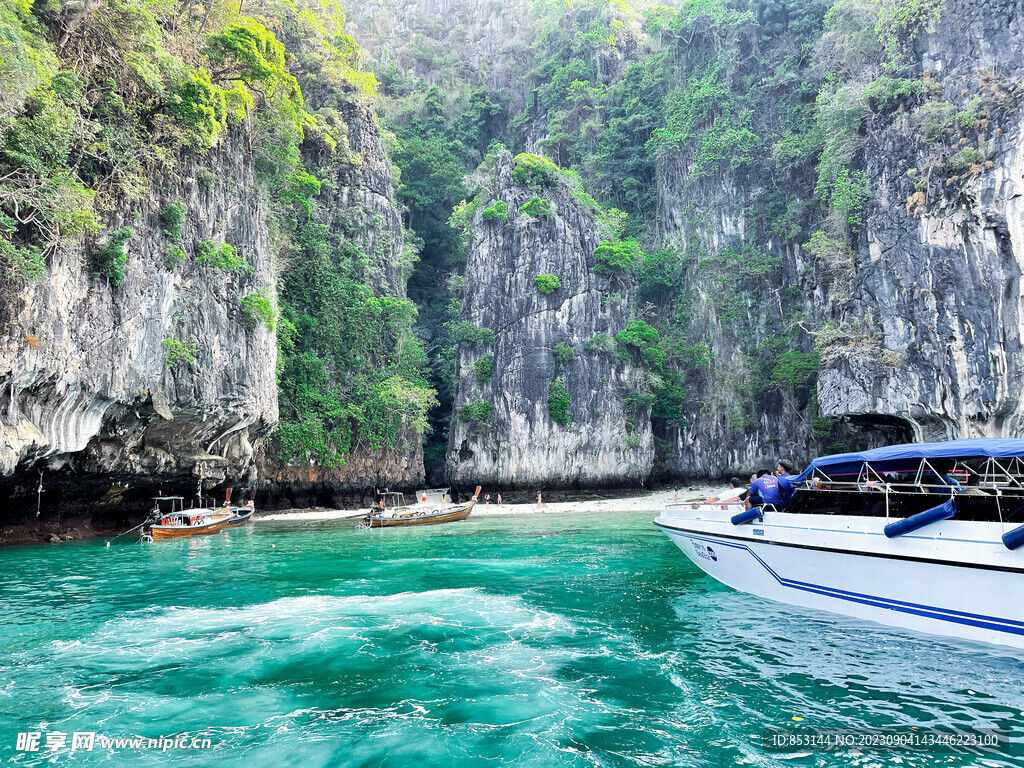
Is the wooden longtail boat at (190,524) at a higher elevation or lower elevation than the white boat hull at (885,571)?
lower

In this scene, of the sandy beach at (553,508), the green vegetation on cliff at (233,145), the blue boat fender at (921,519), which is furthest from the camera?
the sandy beach at (553,508)

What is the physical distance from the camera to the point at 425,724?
14.4 feet

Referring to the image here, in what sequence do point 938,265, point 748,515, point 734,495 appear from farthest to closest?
point 938,265, point 734,495, point 748,515

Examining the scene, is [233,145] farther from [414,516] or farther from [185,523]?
[414,516]

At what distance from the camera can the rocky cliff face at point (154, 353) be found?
37.3 ft

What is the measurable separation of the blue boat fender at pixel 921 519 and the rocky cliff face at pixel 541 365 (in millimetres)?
22733

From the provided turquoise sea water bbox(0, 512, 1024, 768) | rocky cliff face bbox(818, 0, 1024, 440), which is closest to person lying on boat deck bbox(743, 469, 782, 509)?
turquoise sea water bbox(0, 512, 1024, 768)

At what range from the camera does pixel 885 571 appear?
21.4 feet

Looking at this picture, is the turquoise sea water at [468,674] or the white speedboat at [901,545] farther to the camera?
the white speedboat at [901,545]

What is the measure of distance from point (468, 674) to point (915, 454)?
19.2ft

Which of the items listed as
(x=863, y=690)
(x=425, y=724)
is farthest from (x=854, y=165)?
(x=425, y=724)

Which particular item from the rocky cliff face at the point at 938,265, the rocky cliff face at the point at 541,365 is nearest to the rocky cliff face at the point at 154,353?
the rocky cliff face at the point at 541,365

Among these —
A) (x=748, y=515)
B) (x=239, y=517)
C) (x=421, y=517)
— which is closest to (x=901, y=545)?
(x=748, y=515)

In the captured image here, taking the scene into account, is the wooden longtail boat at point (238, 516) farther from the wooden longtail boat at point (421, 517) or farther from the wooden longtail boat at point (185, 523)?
the wooden longtail boat at point (421, 517)
